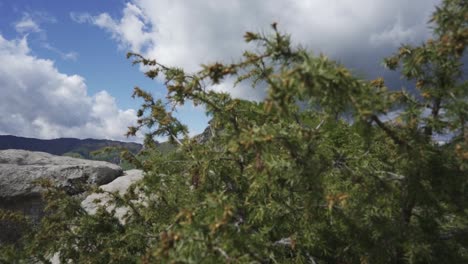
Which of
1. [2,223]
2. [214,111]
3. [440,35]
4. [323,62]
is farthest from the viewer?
[2,223]

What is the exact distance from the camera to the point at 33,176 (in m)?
15.9

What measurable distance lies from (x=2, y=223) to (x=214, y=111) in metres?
13.1

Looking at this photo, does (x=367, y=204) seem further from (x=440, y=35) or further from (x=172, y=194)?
(x=172, y=194)

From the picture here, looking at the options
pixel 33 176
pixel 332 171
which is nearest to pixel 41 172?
pixel 33 176

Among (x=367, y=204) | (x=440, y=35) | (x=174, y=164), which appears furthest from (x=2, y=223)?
(x=440, y=35)

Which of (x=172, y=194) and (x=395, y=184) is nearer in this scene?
(x=395, y=184)

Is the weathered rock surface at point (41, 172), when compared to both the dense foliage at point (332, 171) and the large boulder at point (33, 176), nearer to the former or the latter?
the large boulder at point (33, 176)

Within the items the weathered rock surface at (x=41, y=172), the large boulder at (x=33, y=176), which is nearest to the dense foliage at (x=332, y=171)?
the large boulder at (x=33, y=176)

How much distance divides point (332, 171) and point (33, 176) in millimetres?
15757

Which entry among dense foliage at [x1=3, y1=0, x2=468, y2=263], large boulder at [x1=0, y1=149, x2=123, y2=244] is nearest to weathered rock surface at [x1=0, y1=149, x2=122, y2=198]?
large boulder at [x1=0, y1=149, x2=123, y2=244]

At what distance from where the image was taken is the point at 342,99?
256 cm

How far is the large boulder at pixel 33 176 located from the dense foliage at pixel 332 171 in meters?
11.4

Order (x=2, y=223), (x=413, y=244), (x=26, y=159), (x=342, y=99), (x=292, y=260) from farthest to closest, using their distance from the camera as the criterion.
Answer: (x=26, y=159)
(x=2, y=223)
(x=292, y=260)
(x=413, y=244)
(x=342, y=99)

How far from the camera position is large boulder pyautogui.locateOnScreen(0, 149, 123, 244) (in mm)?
15070
